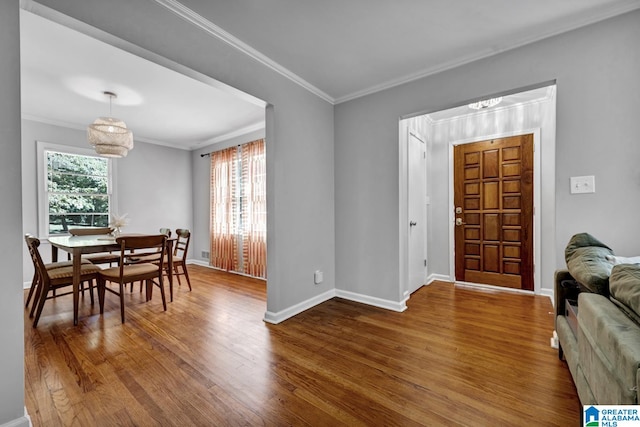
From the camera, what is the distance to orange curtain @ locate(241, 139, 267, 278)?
4508 mm

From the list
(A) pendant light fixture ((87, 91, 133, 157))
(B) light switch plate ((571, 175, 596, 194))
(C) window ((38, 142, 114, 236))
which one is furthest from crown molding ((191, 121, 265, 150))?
(B) light switch plate ((571, 175, 596, 194))

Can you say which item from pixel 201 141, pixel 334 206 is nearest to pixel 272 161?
pixel 334 206

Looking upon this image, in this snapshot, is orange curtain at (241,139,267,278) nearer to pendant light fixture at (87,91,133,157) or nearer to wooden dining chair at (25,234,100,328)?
pendant light fixture at (87,91,133,157)

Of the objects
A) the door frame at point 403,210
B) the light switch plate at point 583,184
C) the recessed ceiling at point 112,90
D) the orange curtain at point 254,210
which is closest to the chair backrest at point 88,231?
the recessed ceiling at point 112,90

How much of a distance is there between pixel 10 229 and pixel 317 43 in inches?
93.4

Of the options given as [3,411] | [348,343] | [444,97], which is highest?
[444,97]

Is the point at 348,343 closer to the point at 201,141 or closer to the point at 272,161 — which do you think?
the point at 272,161

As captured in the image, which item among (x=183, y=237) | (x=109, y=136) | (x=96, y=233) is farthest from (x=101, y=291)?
(x=109, y=136)

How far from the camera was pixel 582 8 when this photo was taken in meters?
1.90

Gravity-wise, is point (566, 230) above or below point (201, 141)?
below

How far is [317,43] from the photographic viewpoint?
233cm

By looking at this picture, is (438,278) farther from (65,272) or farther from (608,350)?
(65,272)

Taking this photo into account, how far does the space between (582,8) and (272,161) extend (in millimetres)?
2625

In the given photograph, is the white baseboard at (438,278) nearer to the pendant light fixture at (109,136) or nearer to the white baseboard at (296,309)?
the white baseboard at (296,309)
